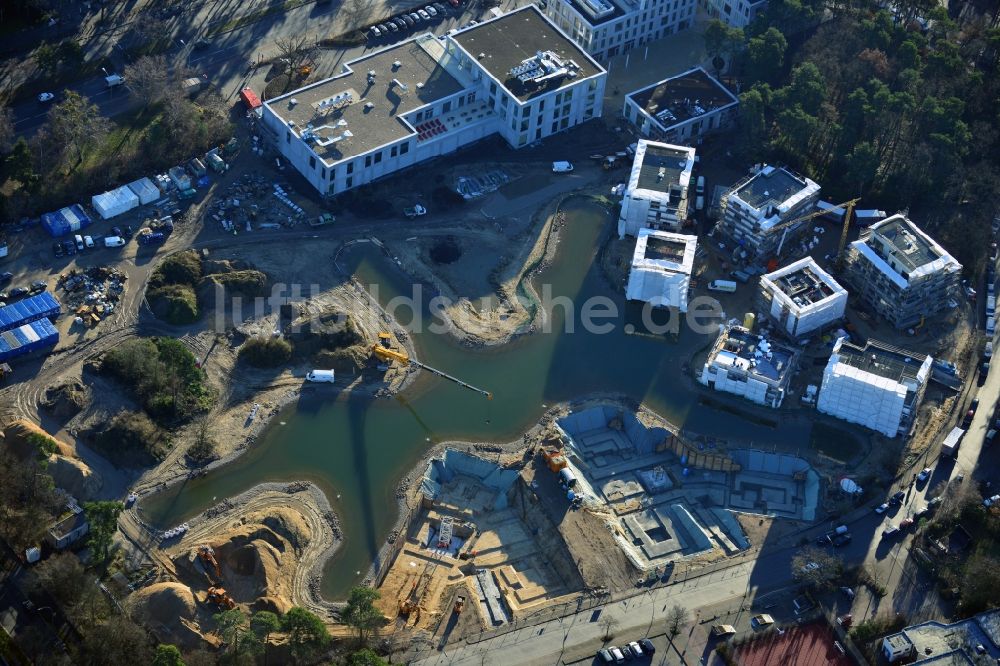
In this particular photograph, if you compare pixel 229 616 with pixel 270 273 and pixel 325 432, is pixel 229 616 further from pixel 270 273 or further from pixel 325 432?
pixel 270 273

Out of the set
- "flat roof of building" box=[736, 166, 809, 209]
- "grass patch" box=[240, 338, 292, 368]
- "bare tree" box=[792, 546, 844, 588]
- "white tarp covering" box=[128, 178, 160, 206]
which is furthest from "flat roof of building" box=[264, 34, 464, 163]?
"bare tree" box=[792, 546, 844, 588]

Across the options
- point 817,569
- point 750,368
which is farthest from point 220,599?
point 750,368

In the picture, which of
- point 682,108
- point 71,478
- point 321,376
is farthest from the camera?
point 682,108

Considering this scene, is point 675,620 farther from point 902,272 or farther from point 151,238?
point 151,238

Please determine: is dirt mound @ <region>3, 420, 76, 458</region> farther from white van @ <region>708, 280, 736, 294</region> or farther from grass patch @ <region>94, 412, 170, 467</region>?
white van @ <region>708, 280, 736, 294</region>

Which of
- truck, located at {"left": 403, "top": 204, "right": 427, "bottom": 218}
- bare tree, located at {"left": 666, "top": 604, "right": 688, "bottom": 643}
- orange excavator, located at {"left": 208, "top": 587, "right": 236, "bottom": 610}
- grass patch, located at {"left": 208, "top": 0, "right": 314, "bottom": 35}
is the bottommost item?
orange excavator, located at {"left": 208, "top": 587, "right": 236, "bottom": 610}

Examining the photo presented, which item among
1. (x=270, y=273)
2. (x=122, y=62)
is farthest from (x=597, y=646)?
(x=122, y=62)
